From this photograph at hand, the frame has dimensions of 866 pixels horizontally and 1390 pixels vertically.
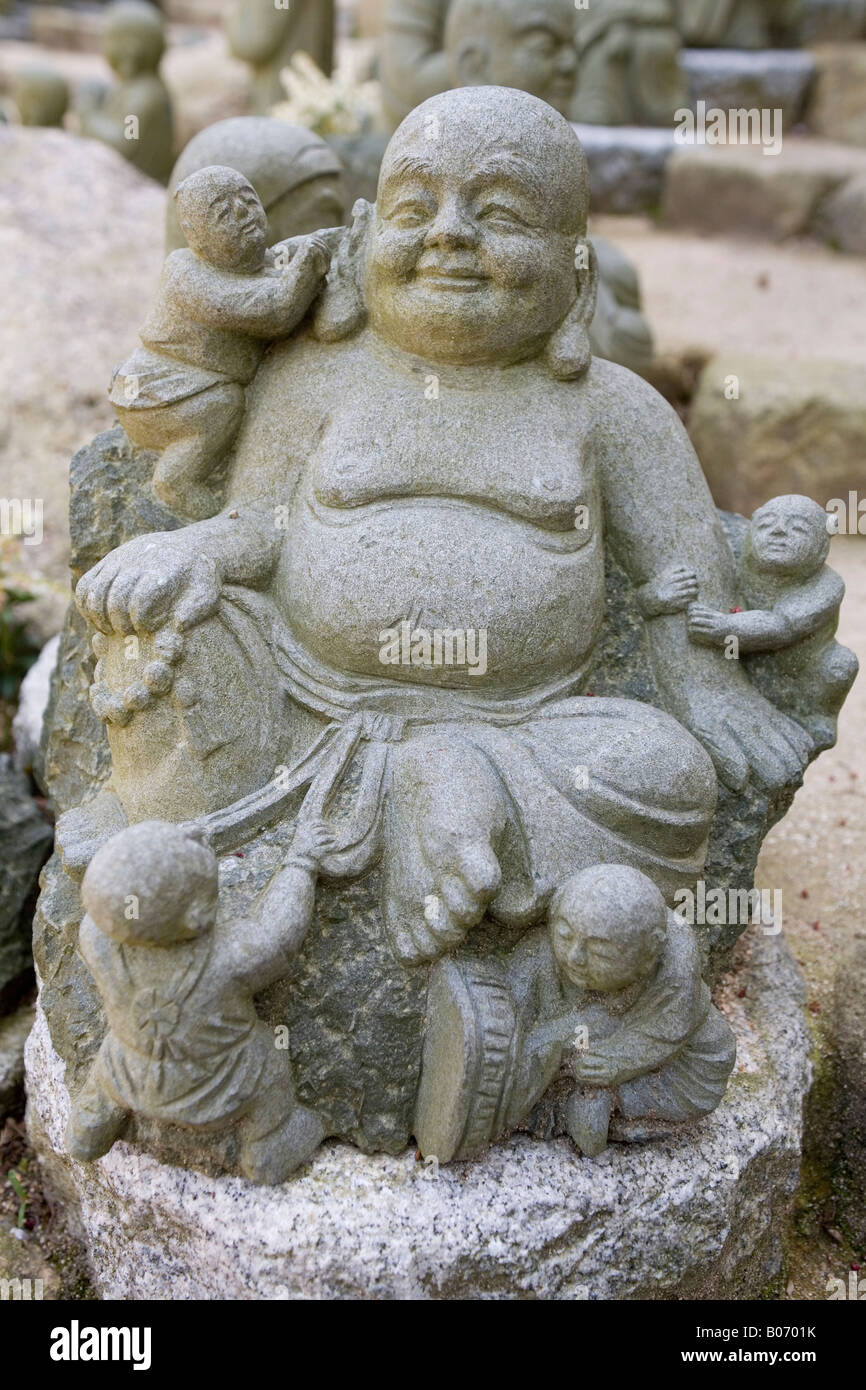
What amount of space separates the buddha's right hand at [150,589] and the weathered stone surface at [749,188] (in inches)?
314

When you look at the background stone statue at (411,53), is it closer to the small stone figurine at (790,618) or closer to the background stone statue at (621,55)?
the background stone statue at (621,55)

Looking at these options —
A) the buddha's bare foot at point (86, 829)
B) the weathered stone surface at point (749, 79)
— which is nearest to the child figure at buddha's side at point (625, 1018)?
the buddha's bare foot at point (86, 829)

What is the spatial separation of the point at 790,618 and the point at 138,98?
877 cm

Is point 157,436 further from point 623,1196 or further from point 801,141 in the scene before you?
point 801,141

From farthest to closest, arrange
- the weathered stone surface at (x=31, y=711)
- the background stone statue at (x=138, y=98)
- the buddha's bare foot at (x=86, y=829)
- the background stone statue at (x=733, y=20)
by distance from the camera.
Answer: the background stone statue at (x=733, y=20) < the background stone statue at (x=138, y=98) < the weathered stone surface at (x=31, y=711) < the buddha's bare foot at (x=86, y=829)

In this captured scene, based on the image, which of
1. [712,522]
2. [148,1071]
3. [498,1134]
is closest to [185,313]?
[712,522]

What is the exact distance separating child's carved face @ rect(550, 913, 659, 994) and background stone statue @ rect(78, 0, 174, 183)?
875cm

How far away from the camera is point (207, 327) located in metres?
3.11

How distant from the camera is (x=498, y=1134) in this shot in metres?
2.75

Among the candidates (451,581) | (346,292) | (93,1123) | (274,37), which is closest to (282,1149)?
(93,1123)

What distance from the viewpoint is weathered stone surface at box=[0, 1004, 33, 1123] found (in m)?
3.73

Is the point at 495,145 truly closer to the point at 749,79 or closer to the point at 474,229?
the point at 474,229

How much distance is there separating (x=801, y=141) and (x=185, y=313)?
893 cm

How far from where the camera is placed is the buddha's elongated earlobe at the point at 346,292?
317cm
